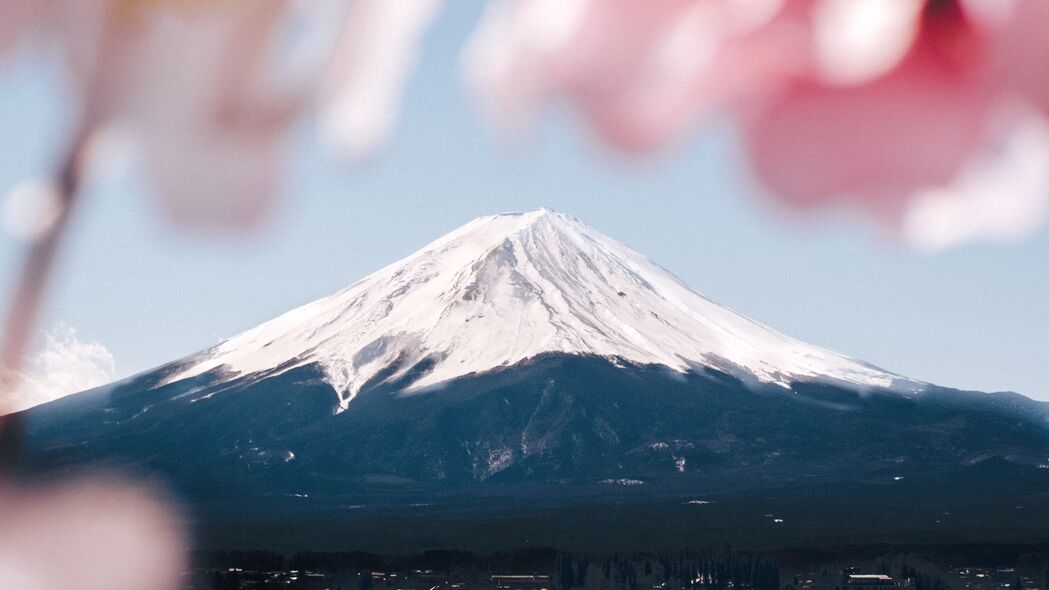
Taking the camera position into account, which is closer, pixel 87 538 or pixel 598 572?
pixel 87 538

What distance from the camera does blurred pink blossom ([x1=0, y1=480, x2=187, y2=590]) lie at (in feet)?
14.4

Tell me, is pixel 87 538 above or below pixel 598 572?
above

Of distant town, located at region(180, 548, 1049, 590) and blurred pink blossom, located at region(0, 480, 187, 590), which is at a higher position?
blurred pink blossom, located at region(0, 480, 187, 590)

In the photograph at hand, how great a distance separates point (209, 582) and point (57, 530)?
115112 millimetres

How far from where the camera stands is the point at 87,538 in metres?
5.65

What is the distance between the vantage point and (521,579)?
13625 cm

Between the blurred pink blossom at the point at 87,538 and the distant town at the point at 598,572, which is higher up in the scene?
the blurred pink blossom at the point at 87,538

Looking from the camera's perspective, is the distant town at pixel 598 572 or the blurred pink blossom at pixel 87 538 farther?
the distant town at pixel 598 572

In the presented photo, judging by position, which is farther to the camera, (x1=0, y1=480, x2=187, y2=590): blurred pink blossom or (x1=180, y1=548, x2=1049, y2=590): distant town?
(x1=180, y1=548, x2=1049, y2=590): distant town

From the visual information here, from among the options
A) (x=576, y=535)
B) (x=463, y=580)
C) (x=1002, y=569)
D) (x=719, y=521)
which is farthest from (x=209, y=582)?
(x=1002, y=569)

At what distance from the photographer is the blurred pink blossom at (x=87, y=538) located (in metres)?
4.40

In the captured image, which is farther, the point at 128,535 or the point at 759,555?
the point at 759,555

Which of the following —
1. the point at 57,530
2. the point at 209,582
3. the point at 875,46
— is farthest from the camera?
the point at 209,582

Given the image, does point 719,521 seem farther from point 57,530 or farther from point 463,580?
point 57,530
